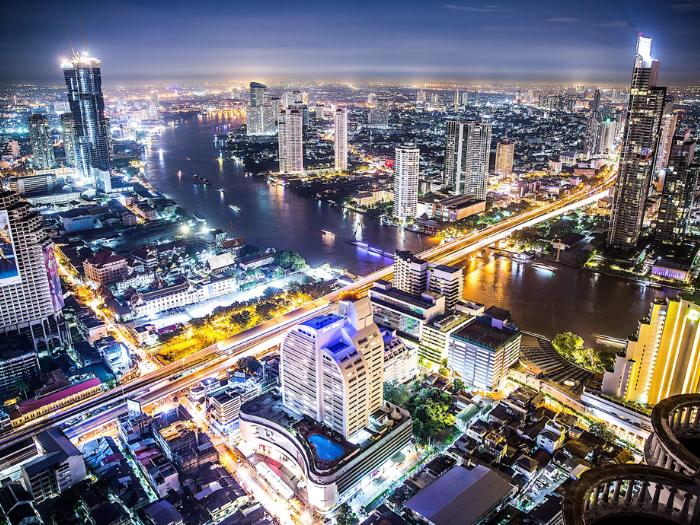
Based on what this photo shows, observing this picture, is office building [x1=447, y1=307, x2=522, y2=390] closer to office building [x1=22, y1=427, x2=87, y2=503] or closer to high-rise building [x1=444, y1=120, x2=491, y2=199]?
office building [x1=22, y1=427, x2=87, y2=503]

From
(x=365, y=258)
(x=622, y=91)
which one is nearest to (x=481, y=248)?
(x=365, y=258)

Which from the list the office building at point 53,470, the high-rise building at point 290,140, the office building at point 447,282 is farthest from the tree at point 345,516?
the high-rise building at point 290,140

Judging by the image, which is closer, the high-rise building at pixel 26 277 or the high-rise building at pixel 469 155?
the high-rise building at pixel 26 277

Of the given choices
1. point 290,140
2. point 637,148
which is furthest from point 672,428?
point 290,140

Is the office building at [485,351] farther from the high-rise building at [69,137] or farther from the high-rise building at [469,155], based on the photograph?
the high-rise building at [69,137]

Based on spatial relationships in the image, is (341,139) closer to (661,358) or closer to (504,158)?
(504,158)

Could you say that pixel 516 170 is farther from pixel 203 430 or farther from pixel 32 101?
pixel 32 101

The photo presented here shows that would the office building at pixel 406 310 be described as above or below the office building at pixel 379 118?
below
